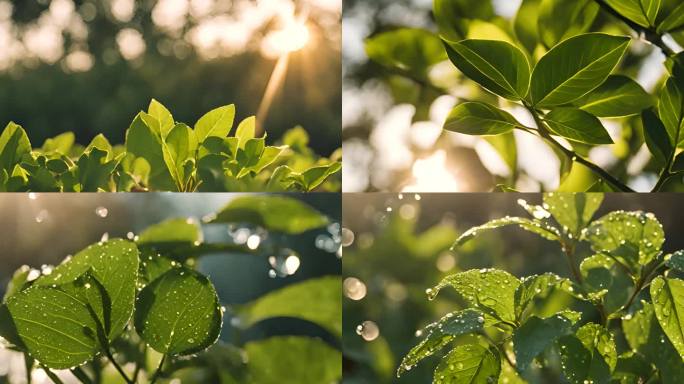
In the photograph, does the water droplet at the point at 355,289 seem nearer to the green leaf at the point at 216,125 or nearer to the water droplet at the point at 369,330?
the water droplet at the point at 369,330

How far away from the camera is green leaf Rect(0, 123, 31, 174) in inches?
24.1

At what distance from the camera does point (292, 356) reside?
0.64m

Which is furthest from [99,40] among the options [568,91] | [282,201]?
[568,91]

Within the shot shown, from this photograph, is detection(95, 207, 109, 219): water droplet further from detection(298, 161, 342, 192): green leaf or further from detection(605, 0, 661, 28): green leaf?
detection(605, 0, 661, 28): green leaf

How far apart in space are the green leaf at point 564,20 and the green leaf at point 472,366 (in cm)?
29

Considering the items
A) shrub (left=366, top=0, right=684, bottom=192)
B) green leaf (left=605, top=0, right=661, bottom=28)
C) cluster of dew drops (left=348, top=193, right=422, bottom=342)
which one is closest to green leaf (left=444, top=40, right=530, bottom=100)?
shrub (left=366, top=0, right=684, bottom=192)

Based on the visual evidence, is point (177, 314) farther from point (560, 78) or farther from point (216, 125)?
point (560, 78)

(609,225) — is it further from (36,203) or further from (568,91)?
(36,203)

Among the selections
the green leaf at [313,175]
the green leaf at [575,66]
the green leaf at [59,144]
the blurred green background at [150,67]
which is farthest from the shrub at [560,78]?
the blurred green background at [150,67]

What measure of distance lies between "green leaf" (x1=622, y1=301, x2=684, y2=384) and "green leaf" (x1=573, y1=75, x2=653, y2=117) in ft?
0.52

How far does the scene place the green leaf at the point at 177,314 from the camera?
481 mm

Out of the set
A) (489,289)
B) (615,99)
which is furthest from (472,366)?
(615,99)

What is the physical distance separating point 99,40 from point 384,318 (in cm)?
195

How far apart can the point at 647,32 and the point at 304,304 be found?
1.19ft
